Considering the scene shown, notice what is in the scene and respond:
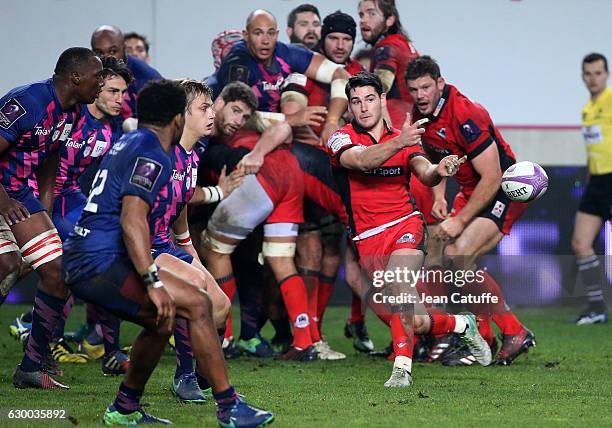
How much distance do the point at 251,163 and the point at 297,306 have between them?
110cm

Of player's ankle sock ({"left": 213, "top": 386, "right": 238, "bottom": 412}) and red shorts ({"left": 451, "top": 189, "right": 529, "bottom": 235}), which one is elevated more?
red shorts ({"left": 451, "top": 189, "right": 529, "bottom": 235})

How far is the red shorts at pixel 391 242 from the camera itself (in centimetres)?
691

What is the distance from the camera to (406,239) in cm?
691

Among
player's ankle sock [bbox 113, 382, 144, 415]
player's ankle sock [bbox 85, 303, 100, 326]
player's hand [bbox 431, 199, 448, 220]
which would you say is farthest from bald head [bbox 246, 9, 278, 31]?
player's ankle sock [bbox 113, 382, 144, 415]

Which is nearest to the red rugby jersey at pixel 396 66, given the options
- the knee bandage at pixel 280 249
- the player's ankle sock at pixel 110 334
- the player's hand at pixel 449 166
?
the knee bandage at pixel 280 249

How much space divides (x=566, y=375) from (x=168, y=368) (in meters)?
2.56

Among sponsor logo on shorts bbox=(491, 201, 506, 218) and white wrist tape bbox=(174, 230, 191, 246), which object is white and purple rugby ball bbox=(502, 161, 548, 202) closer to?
sponsor logo on shorts bbox=(491, 201, 506, 218)

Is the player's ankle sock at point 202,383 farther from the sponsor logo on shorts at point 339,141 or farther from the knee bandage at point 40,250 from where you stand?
the sponsor logo on shorts at point 339,141

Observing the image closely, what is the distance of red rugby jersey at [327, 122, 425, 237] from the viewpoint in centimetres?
698

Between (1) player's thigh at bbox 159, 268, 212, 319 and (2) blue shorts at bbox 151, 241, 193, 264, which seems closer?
(1) player's thigh at bbox 159, 268, 212, 319

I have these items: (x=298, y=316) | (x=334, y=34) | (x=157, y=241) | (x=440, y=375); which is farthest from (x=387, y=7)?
(x=157, y=241)

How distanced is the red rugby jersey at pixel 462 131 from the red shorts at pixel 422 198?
43 centimetres

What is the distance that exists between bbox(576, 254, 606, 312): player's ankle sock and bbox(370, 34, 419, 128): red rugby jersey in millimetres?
2821

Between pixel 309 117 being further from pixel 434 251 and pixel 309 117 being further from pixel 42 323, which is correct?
pixel 42 323
